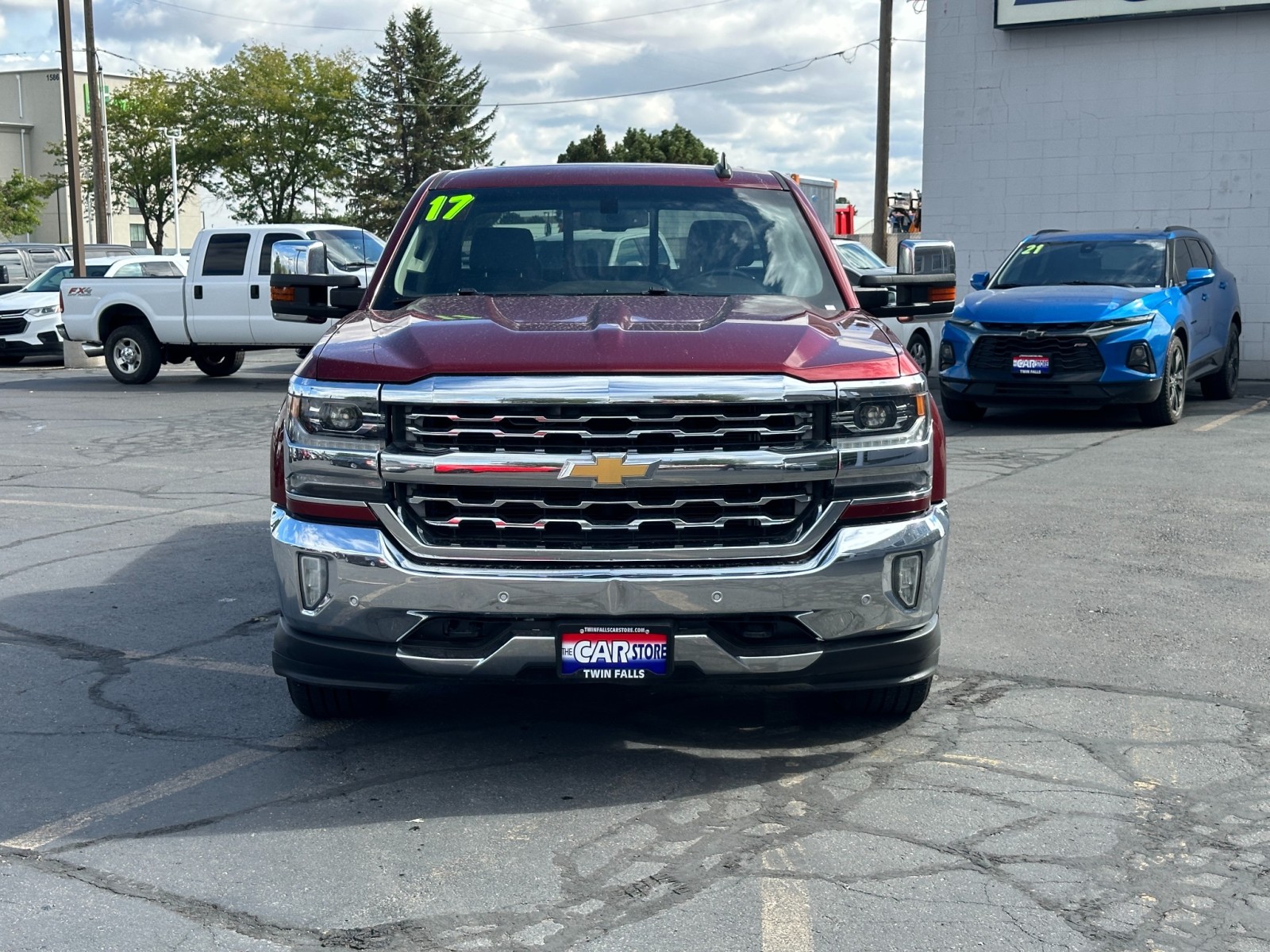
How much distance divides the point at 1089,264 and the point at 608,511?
453 inches

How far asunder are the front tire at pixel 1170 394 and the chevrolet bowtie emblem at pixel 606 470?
34.4 feet

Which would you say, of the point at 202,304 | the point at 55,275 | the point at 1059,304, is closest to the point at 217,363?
the point at 202,304

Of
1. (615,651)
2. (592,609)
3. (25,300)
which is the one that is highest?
(25,300)

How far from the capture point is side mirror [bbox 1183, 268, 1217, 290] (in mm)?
14484

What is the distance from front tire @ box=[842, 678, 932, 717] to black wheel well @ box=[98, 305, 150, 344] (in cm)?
1698

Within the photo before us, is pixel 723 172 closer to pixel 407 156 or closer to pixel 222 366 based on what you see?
pixel 222 366

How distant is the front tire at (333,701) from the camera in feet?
16.7

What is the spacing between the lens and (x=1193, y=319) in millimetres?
14664

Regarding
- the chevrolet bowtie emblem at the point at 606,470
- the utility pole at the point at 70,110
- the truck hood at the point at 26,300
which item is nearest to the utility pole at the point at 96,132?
the utility pole at the point at 70,110

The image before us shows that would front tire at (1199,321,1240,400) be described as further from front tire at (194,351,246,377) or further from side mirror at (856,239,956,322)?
front tire at (194,351,246,377)

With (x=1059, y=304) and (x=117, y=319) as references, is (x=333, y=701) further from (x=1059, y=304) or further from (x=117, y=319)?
(x=117, y=319)

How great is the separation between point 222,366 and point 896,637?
18.3 metres

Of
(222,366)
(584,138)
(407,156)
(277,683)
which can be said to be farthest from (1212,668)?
(584,138)

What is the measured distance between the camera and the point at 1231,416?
15156 mm
